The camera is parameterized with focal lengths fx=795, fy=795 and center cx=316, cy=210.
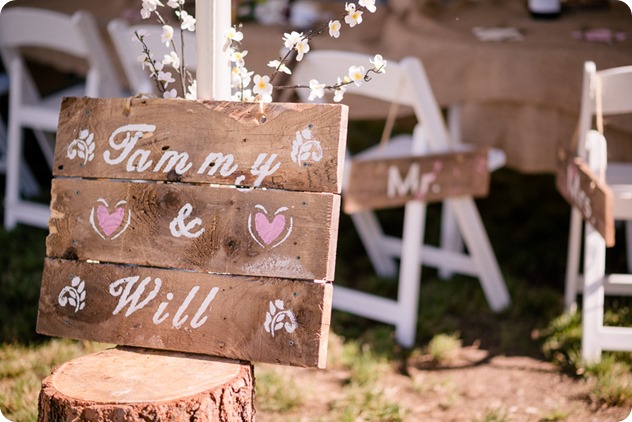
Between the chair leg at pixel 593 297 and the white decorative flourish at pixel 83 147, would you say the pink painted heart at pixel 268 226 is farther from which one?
the chair leg at pixel 593 297

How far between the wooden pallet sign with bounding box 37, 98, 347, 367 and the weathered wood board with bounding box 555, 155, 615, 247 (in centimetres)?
86

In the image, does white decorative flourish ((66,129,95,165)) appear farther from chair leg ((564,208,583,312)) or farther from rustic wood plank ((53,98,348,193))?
chair leg ((564,208,583,312))

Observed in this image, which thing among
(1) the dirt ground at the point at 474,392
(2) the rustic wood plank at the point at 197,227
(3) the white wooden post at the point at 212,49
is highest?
(3) the white wooden post at the point at 212,49

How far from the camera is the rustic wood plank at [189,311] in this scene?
159 cm

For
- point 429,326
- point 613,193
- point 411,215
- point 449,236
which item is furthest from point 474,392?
point 449,236

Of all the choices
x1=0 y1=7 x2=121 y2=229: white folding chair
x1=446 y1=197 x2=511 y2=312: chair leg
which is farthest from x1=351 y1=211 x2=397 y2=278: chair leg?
x1=0 y1=7 x2=121 y2=229: white folding chair

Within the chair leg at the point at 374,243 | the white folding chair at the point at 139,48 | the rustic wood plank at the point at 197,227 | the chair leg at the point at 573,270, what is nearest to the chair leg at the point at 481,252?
the chair leg at the point at 573,270

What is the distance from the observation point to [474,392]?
2385 mm

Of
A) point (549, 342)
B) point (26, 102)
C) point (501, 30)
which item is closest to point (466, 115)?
point (501, 30)

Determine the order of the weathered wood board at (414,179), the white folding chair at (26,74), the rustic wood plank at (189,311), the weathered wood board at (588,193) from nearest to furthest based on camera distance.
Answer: the rustic wood plank at (189,311) → the weathered wood board at (588,193) → the weathered wood board at (414,179) → the white folding chair at (26,74)

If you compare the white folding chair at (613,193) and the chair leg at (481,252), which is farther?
the chair leg at (481,252)

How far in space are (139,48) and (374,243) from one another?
1175 millimetres

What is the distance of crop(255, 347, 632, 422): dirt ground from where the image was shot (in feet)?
7.27

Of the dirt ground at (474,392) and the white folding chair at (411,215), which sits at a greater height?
the white folding chair at (411,215)
